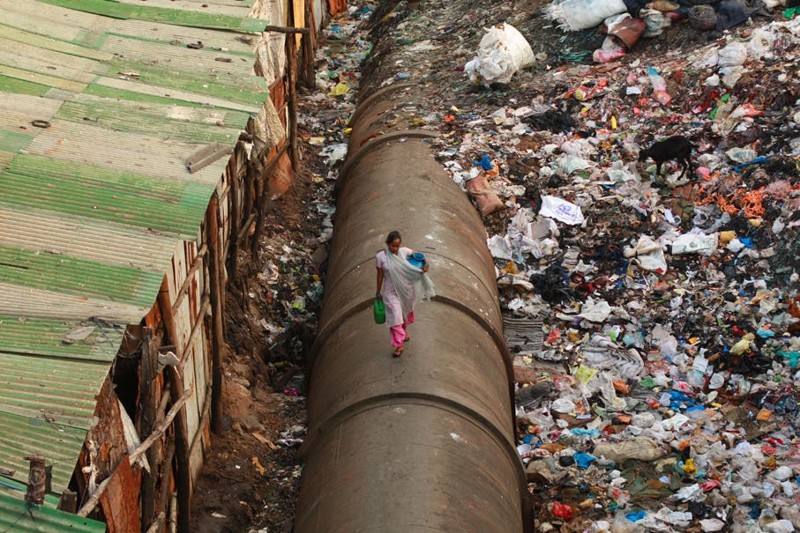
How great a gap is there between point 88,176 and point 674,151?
247 inches

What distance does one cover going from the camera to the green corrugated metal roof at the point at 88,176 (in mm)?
4016

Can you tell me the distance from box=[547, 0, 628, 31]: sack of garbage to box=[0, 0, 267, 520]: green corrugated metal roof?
5676mm

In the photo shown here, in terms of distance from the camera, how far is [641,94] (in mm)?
11430

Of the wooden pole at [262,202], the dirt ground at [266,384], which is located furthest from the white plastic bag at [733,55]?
the wooden pole at [262,202]

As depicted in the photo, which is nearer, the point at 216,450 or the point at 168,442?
the point at 168,442

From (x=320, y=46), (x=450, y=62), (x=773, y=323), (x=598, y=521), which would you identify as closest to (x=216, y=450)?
(x=598, y=521)

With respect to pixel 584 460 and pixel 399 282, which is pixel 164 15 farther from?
pixel 584 460

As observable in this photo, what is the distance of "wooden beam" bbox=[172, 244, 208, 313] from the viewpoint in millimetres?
6314

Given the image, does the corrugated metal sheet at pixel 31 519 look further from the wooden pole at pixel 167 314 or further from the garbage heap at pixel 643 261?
the garbage heap at pixel 643 261

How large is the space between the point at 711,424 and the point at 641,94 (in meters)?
4.79

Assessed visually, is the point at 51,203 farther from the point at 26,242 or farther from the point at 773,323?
the point at 773,323

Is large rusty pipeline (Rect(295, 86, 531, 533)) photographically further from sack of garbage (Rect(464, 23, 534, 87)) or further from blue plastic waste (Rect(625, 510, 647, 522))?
sack of garbage (Rect(464, 23, 534, 87))

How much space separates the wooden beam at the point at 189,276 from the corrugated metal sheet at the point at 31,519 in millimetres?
2681

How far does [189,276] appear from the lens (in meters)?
6.68
